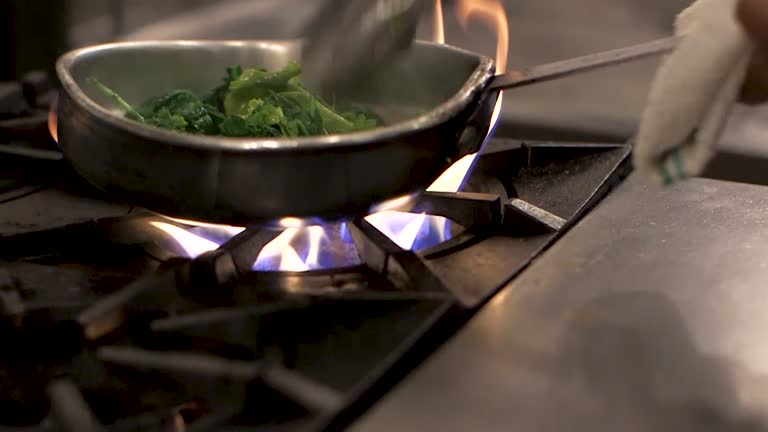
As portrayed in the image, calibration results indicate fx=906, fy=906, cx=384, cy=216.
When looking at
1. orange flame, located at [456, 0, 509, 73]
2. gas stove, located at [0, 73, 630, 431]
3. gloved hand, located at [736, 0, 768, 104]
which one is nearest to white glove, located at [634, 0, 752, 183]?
gloved hand, located at [736, 0, 768, 104]

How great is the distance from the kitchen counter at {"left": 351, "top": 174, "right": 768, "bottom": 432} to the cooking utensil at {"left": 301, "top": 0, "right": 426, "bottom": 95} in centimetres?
22

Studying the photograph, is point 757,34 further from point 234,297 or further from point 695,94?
point 234,297

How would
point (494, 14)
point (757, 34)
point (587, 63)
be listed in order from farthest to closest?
point (494, 14) → point (587, 63) → point (757, 34)

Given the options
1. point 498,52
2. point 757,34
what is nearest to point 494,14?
point 498,52

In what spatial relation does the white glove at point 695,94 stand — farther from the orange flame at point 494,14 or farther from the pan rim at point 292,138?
the orange flame at point 494,14

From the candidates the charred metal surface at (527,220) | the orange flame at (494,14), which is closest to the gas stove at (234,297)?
the charred metal surface at (527,220)

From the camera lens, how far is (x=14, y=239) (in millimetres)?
612

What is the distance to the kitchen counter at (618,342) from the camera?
0.45 m

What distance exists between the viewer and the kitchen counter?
445 millimetres

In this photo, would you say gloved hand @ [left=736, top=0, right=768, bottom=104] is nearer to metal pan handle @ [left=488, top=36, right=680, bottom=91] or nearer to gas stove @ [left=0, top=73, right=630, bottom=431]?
metal pan handle @ [left=488, top=36, right=680, bottom=91]

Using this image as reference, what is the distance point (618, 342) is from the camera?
1.67ft

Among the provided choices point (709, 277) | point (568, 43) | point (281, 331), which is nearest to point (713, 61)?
point (709, 277)

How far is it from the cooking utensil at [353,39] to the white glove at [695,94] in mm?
274

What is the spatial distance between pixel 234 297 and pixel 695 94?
0.29m
